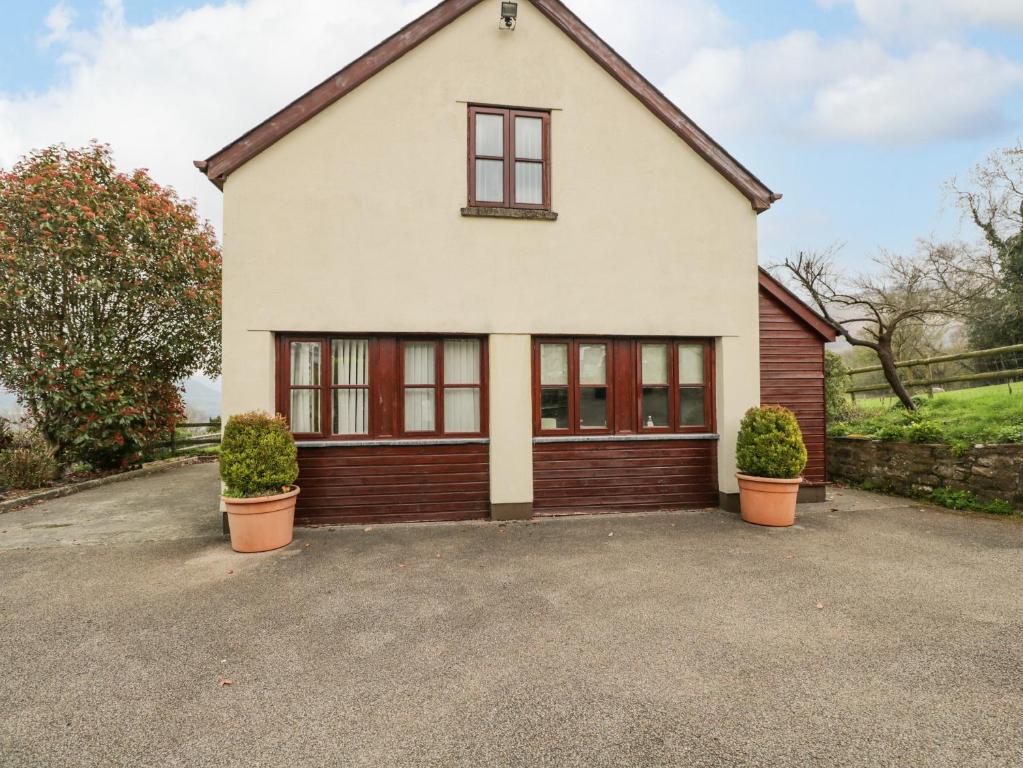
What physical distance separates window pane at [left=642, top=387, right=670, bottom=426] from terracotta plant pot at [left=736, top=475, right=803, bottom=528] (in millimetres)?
1428

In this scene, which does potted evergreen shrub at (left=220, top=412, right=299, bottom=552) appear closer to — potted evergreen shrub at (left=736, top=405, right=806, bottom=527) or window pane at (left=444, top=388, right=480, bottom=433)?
window pane at (left=444, top=388, right=480, bottom=433)

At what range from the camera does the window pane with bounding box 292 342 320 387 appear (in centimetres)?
666

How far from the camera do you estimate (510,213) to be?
6.89 meters

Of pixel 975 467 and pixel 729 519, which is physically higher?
pixel 975 467

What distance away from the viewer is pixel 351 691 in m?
2.97

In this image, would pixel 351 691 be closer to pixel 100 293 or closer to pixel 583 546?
pixel 583 546

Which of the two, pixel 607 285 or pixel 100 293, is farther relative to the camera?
pixel 100 293

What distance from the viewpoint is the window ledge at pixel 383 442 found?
660cm

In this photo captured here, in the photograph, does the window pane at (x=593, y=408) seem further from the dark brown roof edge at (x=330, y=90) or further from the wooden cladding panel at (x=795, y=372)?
the dark brown roof edge at (x=330, y=90)

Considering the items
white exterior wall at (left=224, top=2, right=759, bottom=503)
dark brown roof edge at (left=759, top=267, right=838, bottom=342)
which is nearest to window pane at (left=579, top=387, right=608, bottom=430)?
white exterior wall at (left=224, top=2, right=759, bottom=503)

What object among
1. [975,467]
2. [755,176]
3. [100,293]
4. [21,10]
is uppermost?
[21,10]

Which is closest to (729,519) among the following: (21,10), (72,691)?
(72,691)

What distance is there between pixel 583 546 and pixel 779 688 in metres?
2.94

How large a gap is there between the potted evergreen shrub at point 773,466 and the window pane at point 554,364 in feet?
8.85
